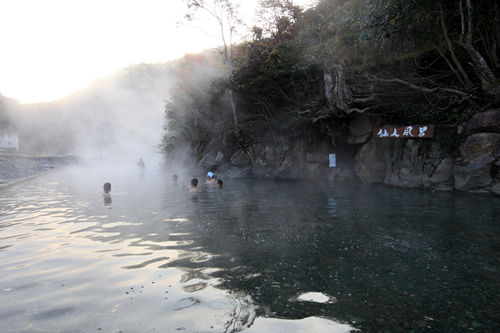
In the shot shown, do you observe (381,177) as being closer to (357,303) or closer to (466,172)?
(466,172)

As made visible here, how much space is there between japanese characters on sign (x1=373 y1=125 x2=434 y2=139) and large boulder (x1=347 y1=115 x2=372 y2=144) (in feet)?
3.03

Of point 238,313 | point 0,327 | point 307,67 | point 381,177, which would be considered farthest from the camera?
point 307,67

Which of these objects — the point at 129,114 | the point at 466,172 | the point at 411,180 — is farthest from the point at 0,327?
the point at 129,114

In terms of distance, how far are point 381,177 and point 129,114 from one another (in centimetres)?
4994

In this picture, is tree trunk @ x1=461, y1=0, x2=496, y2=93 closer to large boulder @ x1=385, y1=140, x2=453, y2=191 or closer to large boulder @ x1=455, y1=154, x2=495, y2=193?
large boulder @ x1=455, y1=154, x2=495, y2=193

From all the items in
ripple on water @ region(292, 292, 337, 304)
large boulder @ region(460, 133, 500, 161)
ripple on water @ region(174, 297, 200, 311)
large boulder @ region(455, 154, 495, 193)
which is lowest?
ripple on water @ region(174, 297, 200, 311)

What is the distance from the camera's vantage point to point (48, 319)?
2.64m

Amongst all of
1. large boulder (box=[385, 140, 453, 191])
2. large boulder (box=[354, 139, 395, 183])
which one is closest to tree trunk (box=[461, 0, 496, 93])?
large boulder (box=[385, 140, 453, 191])

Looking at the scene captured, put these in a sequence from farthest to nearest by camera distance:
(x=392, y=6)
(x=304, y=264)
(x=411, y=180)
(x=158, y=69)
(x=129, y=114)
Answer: (x=158, y=69)
(x=129, y=114)
(x=411, y=180)
(x=392, y=6)
(x=304, y=264)

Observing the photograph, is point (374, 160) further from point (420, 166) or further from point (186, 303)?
point (186, 303)

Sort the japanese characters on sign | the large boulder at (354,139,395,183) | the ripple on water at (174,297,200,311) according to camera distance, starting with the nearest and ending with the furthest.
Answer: the ripple on water at (174,297,200,311) < the japanese characters on sign < the large boulder at (354,139,395,183)

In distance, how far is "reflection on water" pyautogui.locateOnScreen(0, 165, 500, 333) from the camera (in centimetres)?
261

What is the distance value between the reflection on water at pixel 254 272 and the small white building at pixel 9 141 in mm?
38316

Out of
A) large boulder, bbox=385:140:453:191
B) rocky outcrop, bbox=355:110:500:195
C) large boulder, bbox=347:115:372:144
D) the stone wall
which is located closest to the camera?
rocky outcrop, bbox=355:110:500:195
